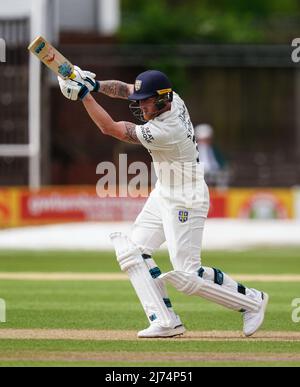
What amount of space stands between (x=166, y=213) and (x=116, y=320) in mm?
1409

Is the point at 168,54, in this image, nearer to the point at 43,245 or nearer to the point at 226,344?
the point at 43,245

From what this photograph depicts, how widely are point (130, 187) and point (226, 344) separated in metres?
12.0

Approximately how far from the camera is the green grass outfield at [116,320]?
292 inches

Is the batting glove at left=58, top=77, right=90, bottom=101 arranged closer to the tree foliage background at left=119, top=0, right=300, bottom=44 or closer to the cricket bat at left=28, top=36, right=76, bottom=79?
the cricket bat at left=28, top=36, right=76, bottom=79

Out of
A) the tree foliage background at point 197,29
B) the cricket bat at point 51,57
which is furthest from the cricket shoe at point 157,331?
the tree foliage background at point 197,29

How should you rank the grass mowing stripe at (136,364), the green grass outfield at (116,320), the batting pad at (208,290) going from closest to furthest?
the grass mowing stripe at (136,364), the green grass outfield at (116,320), the batting pad at (208,290)

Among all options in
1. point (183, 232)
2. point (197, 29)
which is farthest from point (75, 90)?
point (197, 29)

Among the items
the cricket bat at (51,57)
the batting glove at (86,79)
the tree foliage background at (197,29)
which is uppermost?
the tree foliage background at (197,29)

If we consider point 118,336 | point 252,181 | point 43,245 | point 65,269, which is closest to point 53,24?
point 43,245

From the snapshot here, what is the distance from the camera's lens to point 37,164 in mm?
20547

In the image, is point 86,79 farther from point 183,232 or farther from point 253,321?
point 253,321

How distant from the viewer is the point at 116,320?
936cm

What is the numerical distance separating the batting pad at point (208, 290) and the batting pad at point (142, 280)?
20 cm

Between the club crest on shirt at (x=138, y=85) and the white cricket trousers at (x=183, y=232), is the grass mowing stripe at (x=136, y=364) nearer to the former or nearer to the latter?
the white cricket trousers at (x=183, y=232)
